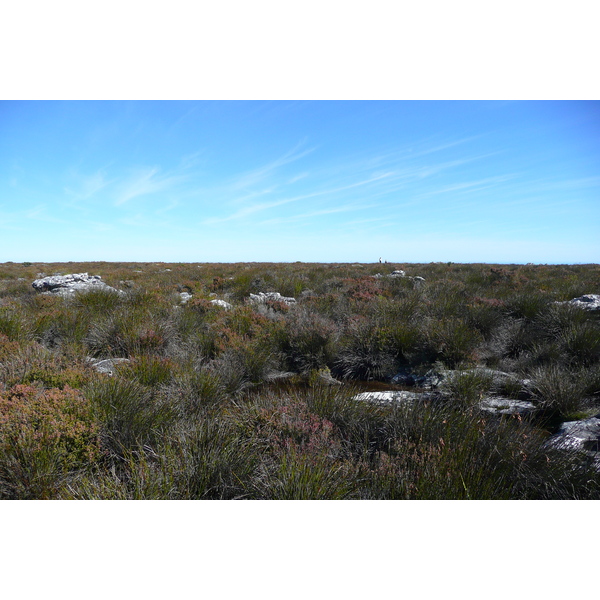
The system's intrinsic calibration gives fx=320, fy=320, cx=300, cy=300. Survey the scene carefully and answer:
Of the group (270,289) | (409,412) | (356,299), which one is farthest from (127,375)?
(270,289)

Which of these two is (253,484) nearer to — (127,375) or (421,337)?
(127,375)

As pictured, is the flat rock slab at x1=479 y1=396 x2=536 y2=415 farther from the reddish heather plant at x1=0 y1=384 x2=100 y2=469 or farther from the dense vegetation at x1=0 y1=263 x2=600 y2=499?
the reddish heather plant at x1=0 y1=384 x2=100 y2=469

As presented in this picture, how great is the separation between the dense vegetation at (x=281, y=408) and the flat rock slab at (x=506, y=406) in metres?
0.15

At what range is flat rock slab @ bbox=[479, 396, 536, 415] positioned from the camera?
428cm

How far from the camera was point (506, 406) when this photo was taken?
14.4 feet

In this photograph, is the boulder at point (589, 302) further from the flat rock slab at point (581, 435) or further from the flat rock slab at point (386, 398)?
the flat rock slab at point (386, 398)

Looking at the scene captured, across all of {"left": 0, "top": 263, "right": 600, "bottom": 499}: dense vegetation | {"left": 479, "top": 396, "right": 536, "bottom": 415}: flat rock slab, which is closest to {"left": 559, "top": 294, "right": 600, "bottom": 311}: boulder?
{"left": 0, "top": 263, "right": 600, "bottom": 499}: dense vegetation

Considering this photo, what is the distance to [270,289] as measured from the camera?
43.9 feet

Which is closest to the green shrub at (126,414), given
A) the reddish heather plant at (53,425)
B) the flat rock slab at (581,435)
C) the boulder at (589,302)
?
the reddish heather plant at (53,425)

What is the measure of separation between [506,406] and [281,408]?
10.4ft

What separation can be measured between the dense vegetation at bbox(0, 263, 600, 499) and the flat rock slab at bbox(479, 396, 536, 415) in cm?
15

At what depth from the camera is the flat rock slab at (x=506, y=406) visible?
4.28 meters

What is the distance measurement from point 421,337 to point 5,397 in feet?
20.3

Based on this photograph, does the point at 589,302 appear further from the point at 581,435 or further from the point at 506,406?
the point at 581,435
